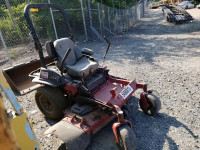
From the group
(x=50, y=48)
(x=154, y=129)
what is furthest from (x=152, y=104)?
(x=50, y=48)

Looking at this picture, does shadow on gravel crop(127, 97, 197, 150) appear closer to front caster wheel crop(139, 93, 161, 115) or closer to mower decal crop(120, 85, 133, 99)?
front caster wheel crop(139, 93, 161, 115)

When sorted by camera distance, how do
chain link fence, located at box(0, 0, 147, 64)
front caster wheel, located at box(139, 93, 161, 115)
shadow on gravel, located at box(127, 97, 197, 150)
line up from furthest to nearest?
chain link fence, located at box(0, 0, 147, 64) < front caster wheel, located at box(139, 93, 161, 115) < shadow on gravel, located at box(127, 97, 197, 150)

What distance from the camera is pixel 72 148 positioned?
242 cm

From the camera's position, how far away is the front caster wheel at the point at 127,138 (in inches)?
91.7

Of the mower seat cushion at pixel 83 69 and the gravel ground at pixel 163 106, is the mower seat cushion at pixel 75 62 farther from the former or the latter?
the gravel ground at pixel 163 106

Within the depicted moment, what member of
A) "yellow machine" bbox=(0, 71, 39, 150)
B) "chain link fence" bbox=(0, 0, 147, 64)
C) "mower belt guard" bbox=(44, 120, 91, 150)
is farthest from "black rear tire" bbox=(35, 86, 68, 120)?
"chain link fence" bbox=(0, 0, 147, 64)

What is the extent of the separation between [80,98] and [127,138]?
3.72 ft

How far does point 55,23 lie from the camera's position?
348 inches

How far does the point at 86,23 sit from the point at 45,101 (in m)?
7.91

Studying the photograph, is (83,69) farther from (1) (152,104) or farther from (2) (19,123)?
(2) (19,123)

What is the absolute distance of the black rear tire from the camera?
3199 mm

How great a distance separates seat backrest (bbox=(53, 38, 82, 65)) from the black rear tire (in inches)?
25.3

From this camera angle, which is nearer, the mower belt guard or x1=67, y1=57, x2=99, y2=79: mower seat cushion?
the mower belt guard

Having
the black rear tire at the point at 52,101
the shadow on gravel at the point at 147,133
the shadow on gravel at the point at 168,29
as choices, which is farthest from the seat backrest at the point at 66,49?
the shadow on gravel at the point at 168,29
